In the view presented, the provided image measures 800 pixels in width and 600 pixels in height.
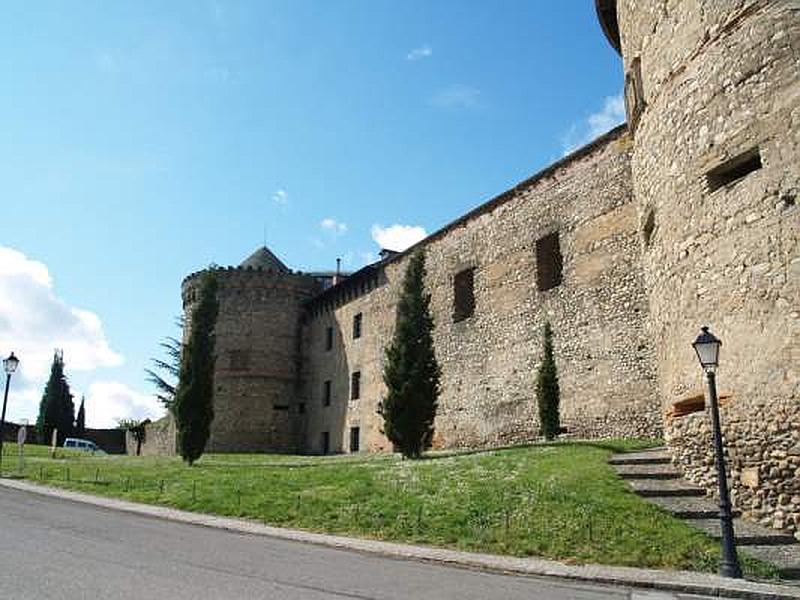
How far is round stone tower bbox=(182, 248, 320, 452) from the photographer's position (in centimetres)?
3812

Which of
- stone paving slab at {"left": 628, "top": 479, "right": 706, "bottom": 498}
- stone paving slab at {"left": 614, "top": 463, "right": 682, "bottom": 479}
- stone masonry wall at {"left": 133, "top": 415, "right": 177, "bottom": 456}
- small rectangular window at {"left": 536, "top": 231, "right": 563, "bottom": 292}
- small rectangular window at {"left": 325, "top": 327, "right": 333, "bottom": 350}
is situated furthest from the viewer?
stone masonry wall at {"left": 133, "top": 415, "right": 177, "bottom": 456}

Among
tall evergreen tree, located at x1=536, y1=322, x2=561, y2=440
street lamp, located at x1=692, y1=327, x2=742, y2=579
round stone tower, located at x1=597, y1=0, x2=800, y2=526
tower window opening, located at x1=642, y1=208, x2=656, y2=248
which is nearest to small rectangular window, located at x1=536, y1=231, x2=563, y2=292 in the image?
tall evergreen tree, located at x1=536, y1=322, x2=561, y2=440

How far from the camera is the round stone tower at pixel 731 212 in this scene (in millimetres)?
9991

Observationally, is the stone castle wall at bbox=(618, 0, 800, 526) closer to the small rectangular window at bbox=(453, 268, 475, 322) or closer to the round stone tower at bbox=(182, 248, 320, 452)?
the small rectangular window at bbox=(453, 268, 475, 322)

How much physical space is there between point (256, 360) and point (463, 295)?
16.3 metres

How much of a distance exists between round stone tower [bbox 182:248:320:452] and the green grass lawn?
20889mm

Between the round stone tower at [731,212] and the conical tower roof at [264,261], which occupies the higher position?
the conical tower roof at [264,261]

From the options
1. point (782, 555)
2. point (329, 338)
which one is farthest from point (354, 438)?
point (782, 555)

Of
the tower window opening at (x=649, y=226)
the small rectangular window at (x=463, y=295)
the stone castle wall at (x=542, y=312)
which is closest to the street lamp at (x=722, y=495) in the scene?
the tower window opening at (x=649, y=226)

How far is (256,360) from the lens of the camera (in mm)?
38875

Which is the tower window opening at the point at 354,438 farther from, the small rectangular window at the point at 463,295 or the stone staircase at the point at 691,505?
the stone staircase at the point at 691,505

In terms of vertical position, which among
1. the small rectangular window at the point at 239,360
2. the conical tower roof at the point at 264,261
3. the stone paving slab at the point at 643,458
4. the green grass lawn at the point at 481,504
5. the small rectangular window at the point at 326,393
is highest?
the conical tower roof at the point at 264,261

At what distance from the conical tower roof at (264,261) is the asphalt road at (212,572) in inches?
1287

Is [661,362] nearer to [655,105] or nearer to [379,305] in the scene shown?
[655,105]
